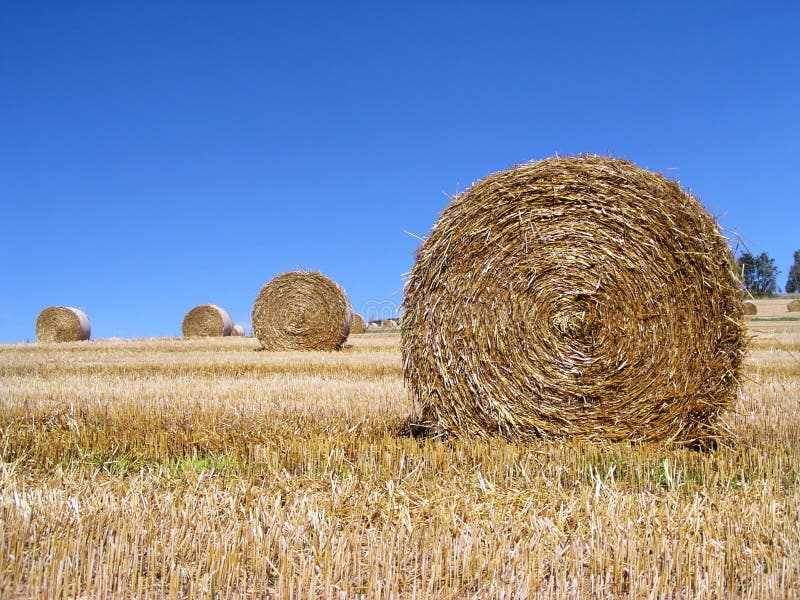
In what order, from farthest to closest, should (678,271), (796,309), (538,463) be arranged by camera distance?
(796,309)
(678,271)
(538,463)

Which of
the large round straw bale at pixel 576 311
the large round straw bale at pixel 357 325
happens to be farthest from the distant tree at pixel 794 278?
the large round straw bale at pixel 576 311

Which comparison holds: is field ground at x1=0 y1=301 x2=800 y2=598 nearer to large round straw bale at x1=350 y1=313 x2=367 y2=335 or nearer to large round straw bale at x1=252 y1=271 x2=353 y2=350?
large round straw bale at x1=252 y1=271 x2=353 y2=350

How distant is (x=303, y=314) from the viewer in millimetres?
15297

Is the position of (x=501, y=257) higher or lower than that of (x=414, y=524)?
higher

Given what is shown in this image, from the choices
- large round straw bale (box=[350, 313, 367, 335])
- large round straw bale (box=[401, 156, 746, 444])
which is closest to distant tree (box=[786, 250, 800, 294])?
large round straw bale (box=[350, 313, 367, 335])

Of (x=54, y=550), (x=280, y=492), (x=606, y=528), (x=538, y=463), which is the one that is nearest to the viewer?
(x=54, y=550)

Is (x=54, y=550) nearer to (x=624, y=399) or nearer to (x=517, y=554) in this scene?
(x=517, y=554)

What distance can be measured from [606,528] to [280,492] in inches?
63.6

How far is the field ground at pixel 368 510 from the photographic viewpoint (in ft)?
8.98

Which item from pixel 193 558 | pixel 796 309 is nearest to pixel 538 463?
pixel 193 558

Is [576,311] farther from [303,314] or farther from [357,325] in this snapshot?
[357,325]

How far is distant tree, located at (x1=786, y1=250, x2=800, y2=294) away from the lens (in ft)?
245

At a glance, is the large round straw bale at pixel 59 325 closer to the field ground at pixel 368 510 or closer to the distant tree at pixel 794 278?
the field ground at pixel 368 510

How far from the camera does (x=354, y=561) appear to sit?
9.35 feet
